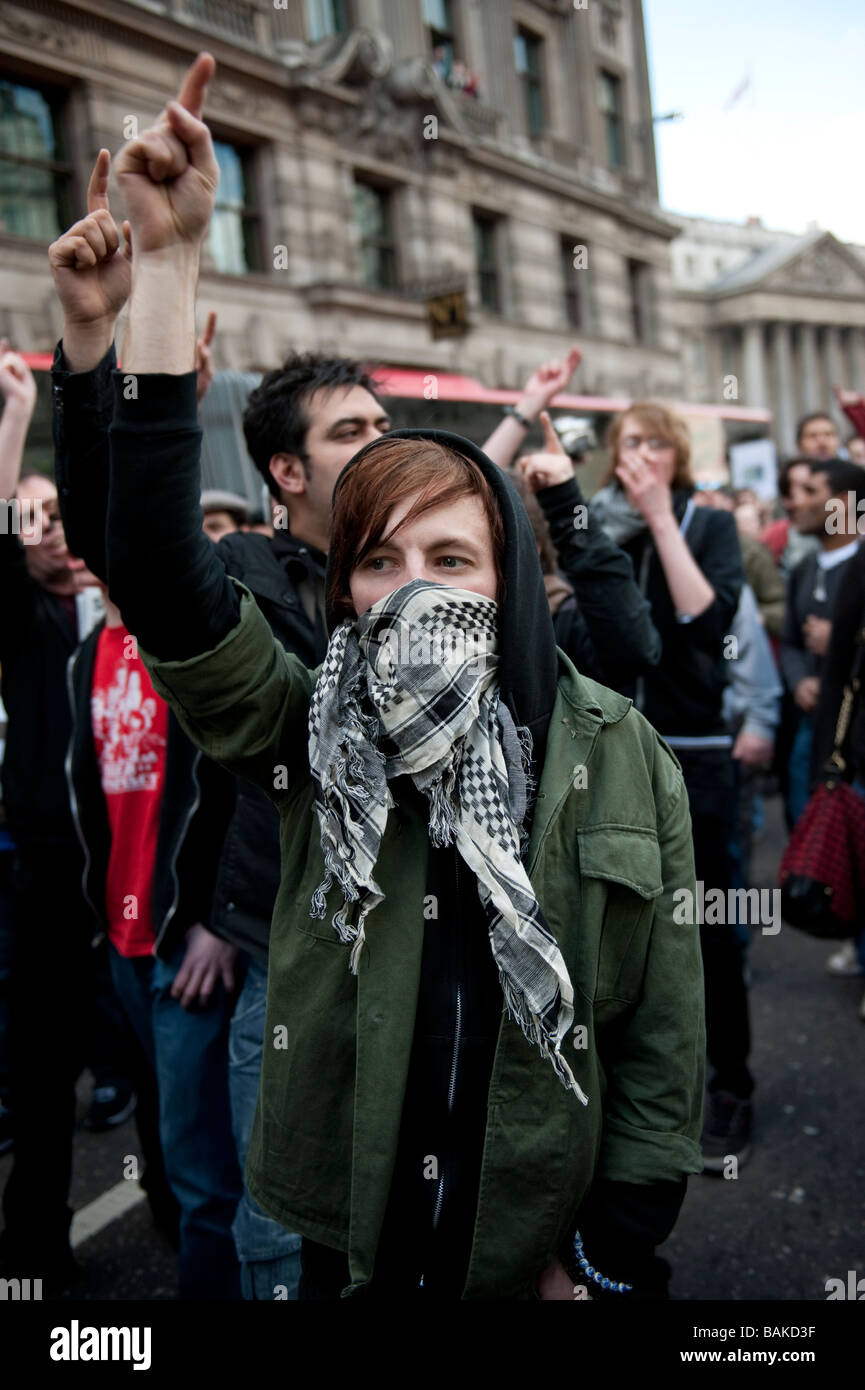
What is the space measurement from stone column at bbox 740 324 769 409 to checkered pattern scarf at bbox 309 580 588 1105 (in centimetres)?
4813

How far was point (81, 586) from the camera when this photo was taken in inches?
134

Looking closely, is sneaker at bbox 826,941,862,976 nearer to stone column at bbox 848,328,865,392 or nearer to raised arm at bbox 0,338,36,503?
raised arm at bbox 0,338,36,503

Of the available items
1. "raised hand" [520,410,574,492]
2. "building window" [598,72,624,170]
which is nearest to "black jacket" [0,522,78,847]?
"raised hand" [520,410,574,492]

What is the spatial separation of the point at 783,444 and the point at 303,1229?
50949mm

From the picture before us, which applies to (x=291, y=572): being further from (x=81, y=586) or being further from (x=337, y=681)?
(x=81, y=586)

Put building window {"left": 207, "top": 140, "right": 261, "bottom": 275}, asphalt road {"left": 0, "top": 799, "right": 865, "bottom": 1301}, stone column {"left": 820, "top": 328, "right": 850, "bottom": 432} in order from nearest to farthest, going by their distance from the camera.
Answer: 1. asphalt road {"left": 0, "top": 799, "right": 865, "bottom": 1301}
2. building window {"left": 207, "top": 140, "right": 261, "bottom": 275}
3. stone column {"left": 820, "top": 328, "right": 850, "bottom": 432}

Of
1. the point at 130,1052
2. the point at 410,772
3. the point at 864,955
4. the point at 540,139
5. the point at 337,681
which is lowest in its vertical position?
the point at 864,955

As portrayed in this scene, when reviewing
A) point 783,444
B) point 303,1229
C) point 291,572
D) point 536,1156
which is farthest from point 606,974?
point 783,444

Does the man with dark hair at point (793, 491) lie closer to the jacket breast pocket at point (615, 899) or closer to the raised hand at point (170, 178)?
the jacket breast pocket at point (615, 899)

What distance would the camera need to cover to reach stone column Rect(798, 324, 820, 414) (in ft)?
155

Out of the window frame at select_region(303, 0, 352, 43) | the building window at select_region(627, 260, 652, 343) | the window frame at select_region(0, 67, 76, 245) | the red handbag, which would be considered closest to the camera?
the red handbag

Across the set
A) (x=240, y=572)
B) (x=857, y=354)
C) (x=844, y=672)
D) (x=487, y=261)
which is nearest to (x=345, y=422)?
(x=240, y=572)

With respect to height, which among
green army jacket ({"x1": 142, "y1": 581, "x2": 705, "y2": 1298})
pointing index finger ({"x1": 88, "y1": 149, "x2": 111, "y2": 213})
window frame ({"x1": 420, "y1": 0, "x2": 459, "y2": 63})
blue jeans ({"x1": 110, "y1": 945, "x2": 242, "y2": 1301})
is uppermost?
window frame ({"x1": 420, "y1": 0, "x2": 459, "y2": 63})

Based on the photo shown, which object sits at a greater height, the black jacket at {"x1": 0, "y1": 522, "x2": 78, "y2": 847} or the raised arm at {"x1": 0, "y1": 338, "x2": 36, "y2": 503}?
the raised arm at {"x1": 0, "y1": 338, "x2": 36, "y2": 503}
